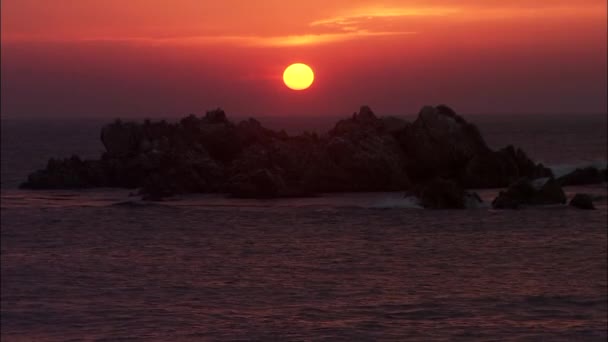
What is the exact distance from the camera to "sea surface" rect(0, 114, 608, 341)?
57.6 feet

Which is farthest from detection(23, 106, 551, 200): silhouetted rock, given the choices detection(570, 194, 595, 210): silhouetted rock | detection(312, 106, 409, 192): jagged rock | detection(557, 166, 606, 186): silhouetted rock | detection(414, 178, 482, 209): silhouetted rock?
detection(570, 194, 595, 210): silhouetted rock

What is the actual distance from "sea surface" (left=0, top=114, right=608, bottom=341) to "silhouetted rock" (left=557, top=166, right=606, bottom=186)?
1296 cm

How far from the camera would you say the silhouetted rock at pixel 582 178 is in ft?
173

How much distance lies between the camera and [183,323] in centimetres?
1791

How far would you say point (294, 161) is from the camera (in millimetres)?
50312

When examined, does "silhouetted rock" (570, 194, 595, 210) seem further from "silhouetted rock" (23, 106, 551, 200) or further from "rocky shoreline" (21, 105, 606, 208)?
"silhouetted rock" (23, 106, 551, 200)

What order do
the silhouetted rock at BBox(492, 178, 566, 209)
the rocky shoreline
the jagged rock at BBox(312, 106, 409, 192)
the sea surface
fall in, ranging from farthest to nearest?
the jagged rock at BBox(312, 106, 409, 192) < the rocky shoreline < the silhouetted rock at BBox(492, 178, 566, 209) < the sea surface

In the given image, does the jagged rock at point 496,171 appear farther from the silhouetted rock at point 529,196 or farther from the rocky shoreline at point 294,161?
the silhouetted rock at point 529,196

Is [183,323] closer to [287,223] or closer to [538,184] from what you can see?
[287,223]

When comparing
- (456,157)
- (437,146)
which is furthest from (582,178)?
(437,146)

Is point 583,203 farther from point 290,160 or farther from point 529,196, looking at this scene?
point 290,160

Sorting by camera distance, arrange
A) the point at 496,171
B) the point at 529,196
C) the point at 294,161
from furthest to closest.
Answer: the point at 496,171, the point at 294,161, the point at 529,196

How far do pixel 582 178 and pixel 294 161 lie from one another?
50.3 feet

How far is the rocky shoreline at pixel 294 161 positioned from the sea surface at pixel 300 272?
5621mm
